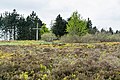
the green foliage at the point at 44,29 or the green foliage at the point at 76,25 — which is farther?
the green foliage at the point at 44,29

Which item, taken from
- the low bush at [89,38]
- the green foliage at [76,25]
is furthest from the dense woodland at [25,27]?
the low bush at [89,38]

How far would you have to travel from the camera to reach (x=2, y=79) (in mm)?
9398

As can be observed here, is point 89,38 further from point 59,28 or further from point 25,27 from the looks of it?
point 25,27

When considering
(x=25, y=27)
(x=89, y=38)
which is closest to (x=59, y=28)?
(x=25, y=27)

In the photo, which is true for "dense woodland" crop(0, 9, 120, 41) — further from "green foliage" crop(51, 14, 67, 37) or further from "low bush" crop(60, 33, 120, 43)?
"low bush" crop(60, 33, 120, 43)

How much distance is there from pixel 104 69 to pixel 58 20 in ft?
201

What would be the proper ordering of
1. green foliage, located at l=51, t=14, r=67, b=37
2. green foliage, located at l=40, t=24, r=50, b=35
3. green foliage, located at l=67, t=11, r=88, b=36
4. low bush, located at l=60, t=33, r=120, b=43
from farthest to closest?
green foliage, located at l=40, t=24, r=50, b=35
green foliage, located at l=51, t=14, r=67, b=37
green foliage, located at l=67, t=11, r=88, b=36
low bush, located at l=60, t=33, r=120, b=43

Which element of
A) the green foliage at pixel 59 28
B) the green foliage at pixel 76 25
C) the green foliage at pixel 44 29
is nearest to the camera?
the green foliage at pixel 76 25

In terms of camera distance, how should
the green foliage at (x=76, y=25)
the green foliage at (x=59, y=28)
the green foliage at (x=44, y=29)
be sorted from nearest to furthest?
the green foliage at (x=76, y=25), the green foliage at (x=59, y=28), the green foliage at (x=44, y=29)

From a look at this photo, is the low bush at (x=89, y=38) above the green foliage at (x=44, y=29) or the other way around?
the other way around

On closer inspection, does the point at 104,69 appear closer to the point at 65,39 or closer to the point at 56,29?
the point at 65,39

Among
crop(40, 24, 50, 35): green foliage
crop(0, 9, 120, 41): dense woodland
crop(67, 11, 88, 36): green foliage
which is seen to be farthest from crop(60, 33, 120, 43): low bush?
crop(40, 24, 50, 35): green foliage

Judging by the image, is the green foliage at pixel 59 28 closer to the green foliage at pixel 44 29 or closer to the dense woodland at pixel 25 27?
the dense woodland at pixel 25 27

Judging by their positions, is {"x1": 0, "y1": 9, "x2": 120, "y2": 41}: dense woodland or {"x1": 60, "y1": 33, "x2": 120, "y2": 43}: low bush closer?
{"x1": 60, "y1": 33, "x2": 120, "y2": 43}: low bush
